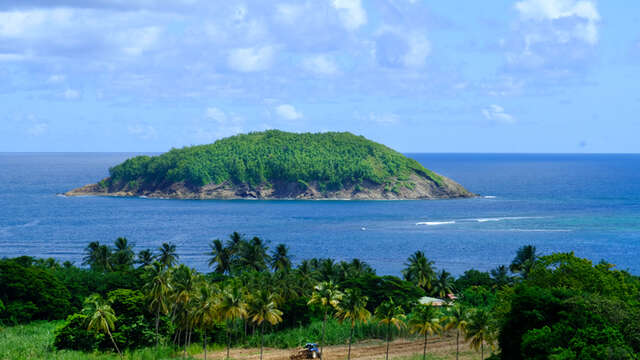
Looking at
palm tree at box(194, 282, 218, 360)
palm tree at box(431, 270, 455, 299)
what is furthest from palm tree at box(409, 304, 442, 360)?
palm tree at box(431, 270, 455, 299)

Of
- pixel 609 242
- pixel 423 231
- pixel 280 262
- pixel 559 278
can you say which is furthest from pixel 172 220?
pixel 559 278

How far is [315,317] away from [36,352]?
101 feet

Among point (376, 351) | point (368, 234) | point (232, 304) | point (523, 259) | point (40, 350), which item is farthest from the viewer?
point (368, 234)

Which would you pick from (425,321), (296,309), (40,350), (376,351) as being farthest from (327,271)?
(40,350)

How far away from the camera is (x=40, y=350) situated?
63125mm

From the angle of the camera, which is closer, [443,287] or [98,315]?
[98,315]

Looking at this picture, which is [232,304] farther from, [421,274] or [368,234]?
[368,234]

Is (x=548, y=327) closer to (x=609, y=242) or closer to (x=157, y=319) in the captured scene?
(x=157, y=319)

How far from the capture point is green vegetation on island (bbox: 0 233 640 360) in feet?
149

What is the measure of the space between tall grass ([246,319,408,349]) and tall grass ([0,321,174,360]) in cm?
1094

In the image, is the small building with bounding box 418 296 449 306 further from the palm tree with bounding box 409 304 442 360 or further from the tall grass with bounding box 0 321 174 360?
the tall grass with bounding box 0 321 174 360

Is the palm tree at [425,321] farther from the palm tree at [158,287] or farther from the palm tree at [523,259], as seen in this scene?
the palm tree at [523,259]

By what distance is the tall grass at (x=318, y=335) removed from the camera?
235ft

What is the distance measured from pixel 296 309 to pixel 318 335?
6255 mm
